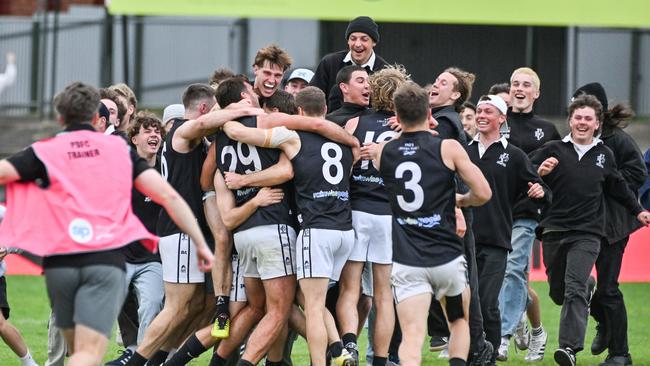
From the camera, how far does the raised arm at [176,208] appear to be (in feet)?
25.4

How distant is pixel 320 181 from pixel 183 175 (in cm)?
122

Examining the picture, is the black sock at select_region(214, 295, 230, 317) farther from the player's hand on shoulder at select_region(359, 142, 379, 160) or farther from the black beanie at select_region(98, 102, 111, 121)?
the black beanie at select_region(98, 102, 111, 121)

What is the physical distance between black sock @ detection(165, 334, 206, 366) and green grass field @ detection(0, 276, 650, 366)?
169cm

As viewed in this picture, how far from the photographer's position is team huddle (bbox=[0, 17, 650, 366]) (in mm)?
7668

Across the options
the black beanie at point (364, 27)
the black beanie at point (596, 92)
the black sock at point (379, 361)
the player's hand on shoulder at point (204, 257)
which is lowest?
the black sock at point (379, 361)

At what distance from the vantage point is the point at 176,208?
776 cm

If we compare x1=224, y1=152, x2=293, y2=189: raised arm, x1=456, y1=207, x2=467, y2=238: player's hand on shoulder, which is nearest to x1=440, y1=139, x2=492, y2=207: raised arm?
x1=456, y1=207, x2=467, y2=238: player's hand on shoulder

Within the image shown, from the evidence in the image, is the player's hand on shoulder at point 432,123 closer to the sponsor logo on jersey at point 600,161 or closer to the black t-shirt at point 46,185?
the sponsor logo on jersey at point 600,161

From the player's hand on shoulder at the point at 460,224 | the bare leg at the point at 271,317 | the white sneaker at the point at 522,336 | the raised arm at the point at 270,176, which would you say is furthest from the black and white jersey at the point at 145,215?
the white sneaker at the point at 522,336

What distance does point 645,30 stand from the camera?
23344 mm

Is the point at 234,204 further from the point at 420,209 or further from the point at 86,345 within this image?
the point at 86,345

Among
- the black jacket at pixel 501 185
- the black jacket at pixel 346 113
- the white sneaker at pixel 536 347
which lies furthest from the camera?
the white sneaker at pixel 536 347

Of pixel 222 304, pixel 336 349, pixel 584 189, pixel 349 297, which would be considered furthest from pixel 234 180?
pixel 584 189

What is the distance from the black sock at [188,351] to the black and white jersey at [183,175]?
0.88 metres
